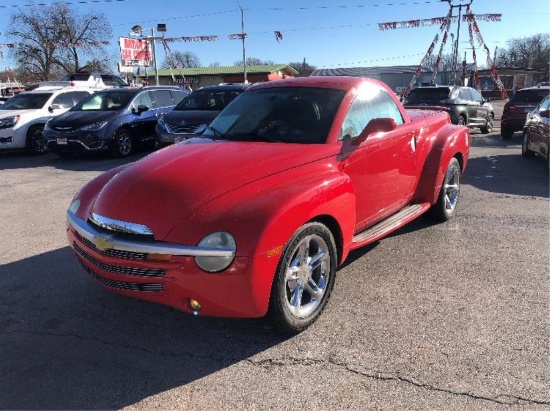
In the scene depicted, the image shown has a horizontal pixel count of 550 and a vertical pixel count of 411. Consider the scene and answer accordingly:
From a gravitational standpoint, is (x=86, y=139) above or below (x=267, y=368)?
above

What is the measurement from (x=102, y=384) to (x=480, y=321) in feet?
8.45

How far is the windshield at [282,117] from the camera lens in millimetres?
3801

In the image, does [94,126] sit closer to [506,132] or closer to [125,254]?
[125,254]

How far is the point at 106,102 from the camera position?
1153 cm

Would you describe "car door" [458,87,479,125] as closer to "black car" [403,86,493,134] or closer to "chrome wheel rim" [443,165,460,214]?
"black car" [403,86,493,134]

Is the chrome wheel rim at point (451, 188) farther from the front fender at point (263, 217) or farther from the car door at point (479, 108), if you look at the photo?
the car door at point (479, 108)

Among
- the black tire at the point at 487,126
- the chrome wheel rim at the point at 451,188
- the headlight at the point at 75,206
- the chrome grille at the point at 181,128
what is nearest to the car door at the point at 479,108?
the black tire at the point at 487,126

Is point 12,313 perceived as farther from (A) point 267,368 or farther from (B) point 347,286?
(B) point 347,286

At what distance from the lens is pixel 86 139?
34.5 ft

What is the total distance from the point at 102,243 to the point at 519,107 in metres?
13.5

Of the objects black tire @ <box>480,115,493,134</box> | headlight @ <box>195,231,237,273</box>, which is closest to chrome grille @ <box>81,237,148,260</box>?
headlight @ <box>195,231,237,273</box>

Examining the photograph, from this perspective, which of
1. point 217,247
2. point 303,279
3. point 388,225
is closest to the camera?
point 217,247

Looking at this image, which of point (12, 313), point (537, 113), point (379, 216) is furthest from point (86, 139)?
point (537, 113)

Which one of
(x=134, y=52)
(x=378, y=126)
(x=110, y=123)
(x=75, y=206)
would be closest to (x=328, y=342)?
(x=378, y=126)
